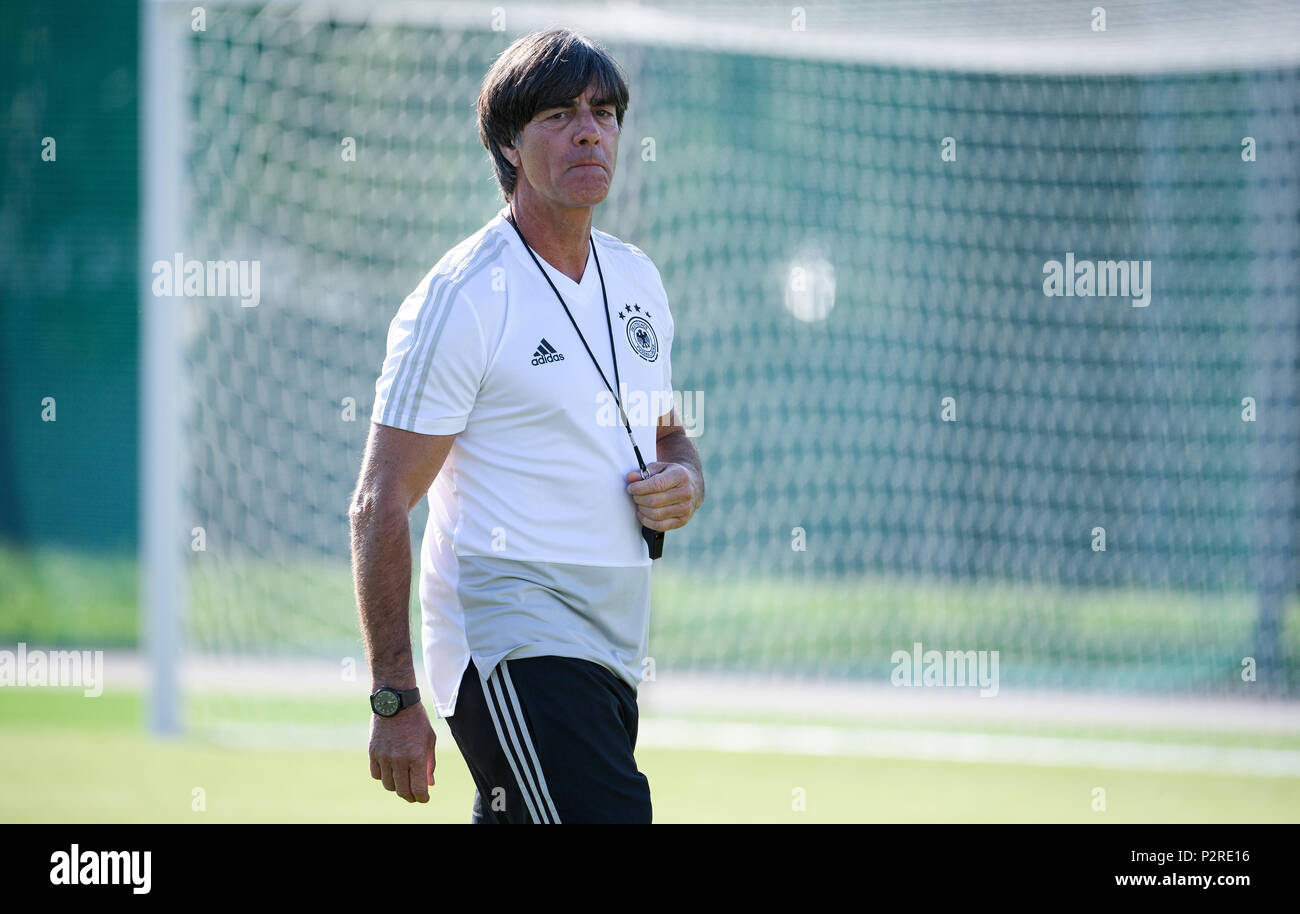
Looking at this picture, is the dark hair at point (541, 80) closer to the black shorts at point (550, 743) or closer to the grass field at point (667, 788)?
the black shorts at point (550, 743)

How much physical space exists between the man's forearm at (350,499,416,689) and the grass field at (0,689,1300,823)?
10.0 ft

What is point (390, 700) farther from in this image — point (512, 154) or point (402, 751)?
point (512, 154)

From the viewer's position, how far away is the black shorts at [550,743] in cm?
296

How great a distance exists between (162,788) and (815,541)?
460cm

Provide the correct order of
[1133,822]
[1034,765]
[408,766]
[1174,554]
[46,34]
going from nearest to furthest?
1. [408,766]
2. [1133,822]
3. [1034,765]
4. [1174,554]
5. [46,34]

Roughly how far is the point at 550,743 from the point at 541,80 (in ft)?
4.57

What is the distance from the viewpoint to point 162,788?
21.3 ft

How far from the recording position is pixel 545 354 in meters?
3.09

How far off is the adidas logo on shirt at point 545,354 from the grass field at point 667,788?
3.29 m

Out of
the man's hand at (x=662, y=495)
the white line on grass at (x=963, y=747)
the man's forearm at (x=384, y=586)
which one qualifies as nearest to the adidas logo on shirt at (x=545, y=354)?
the man's hand at (x=662, y=495)

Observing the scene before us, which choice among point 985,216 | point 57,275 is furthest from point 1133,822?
point 57,275

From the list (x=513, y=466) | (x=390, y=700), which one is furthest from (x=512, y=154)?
(x=390, y=700)

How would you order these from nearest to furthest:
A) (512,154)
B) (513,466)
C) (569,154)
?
1. (513,466)
2. (569,154)
3. (512,154)

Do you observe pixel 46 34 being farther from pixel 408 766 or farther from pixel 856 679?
pixel 408 766
